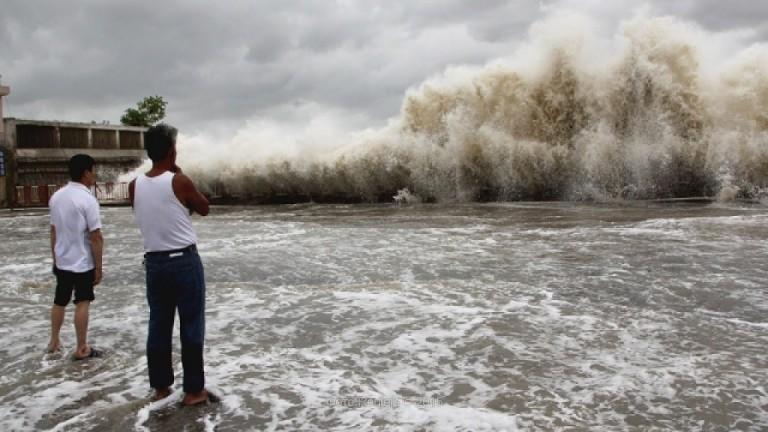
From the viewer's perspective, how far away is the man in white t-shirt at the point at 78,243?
4398 mm

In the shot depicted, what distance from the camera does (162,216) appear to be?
3.43 metres

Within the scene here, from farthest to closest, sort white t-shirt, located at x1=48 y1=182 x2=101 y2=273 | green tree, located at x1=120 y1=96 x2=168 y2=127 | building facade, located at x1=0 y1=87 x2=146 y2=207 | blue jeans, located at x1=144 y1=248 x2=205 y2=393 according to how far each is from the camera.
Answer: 1. green tree, located at x1=120 y1=96 x2=168 y2=127
2. building facade, located at x1=0 y1=87 x2=146 y2=207
3. white t-shirt, located at x1=48 y1=182 x2=101 y2=273
4. blue jeans, located at x1=144 y1=248 x2=205 y2=393

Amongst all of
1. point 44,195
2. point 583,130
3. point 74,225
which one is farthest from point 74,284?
point 44,195

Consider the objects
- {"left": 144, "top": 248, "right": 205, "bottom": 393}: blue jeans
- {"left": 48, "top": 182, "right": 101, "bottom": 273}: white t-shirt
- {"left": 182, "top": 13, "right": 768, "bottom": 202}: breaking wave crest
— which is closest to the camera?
{"left": 144, "top": 248, "right": 205, "bottom": 393}: blue jeans

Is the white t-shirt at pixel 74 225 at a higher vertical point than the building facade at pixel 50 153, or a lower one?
lower

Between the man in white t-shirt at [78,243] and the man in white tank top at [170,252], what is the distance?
1.09 metres

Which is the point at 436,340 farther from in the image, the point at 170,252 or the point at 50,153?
the point at 50,153

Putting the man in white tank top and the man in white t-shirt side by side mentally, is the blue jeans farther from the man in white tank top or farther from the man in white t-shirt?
the man in white t-shirt

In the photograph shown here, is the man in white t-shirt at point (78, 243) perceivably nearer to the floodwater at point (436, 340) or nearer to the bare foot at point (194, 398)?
the floodwater at point (436, 340)

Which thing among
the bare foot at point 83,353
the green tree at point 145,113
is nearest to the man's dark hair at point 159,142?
the bare foot at point 83,353

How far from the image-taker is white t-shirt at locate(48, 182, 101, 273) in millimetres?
4391

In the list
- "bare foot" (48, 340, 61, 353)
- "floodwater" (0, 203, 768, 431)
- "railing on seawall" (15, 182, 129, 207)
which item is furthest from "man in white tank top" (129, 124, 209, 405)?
"railing on seawall" (15, 182, 129, 207)

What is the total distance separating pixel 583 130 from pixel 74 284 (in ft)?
55.9

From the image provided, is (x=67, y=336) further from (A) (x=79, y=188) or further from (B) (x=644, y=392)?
(B) (x=644, y=392)
